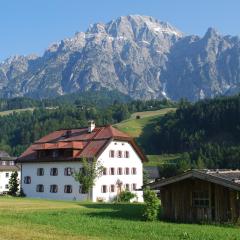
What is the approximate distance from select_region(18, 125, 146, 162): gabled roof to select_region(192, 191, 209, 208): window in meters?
35.8

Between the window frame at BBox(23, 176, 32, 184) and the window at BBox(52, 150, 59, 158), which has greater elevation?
the window at BBox(52, 150, 59, 158)

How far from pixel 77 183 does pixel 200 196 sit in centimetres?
3780

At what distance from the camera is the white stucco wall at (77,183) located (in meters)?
72.1

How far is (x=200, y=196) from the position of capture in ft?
120

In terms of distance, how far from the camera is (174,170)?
135m

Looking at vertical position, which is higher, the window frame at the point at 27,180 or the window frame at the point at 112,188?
the window frame at the point at 27,180

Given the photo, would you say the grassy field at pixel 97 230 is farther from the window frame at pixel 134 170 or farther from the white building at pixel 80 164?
the window frame at pixel 134 170

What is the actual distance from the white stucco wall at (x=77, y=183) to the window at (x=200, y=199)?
Answer: 34.5 meters

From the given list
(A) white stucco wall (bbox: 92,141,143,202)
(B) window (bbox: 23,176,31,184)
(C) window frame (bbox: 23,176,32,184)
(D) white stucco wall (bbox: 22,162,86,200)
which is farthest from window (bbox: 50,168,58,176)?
(A) white stucco wall (bbox: 92,141,143,202)

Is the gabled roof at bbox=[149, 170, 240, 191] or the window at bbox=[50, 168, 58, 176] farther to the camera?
the window at bbox=[50, 168, 58, 176]

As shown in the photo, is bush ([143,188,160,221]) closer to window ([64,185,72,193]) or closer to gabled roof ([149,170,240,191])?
gabled roof ([149,170,240,191])

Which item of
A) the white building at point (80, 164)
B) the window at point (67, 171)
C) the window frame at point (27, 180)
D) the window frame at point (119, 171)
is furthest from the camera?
the window frame at point (27, 180)

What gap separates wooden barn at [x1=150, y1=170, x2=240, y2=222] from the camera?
34.2 meters

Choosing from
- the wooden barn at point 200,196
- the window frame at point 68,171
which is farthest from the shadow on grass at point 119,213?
the window frame at point 68,171
